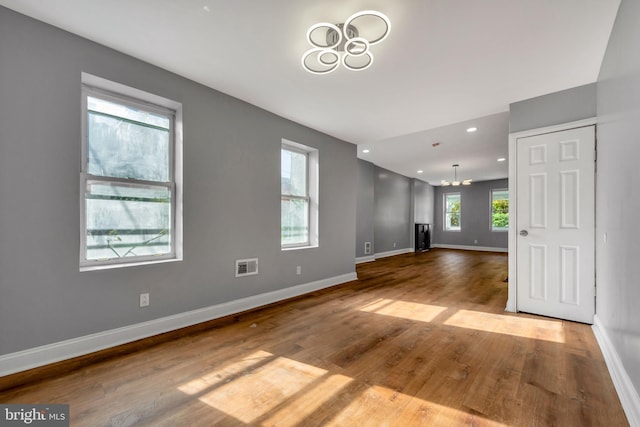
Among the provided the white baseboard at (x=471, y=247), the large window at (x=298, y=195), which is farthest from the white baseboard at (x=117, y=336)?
the white baseboard at (x=471, y=247)

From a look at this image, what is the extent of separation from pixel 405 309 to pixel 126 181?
3350mm

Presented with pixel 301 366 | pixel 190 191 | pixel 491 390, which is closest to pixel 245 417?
pixel 301 366

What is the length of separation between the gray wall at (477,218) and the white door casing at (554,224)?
781 cm

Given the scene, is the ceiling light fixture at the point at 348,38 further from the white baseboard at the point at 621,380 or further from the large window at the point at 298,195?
the white baseboard at the point at 621,380

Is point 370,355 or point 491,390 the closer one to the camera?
point 491,390

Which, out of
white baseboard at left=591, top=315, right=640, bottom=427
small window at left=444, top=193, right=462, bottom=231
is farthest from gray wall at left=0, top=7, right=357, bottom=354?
Result: small window at left=444, top=193, right=462, bottom=231

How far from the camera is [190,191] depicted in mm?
2828

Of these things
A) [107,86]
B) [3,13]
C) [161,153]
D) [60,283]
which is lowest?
[60,283]

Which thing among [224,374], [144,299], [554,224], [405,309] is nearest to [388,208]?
[405,309]

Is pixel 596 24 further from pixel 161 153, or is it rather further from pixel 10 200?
pixel 10 200

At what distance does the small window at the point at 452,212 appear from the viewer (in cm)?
1105

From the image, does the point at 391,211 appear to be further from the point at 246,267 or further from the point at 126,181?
the point at 126,181

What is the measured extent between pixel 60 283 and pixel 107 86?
5.54 ft

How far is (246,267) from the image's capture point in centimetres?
335
